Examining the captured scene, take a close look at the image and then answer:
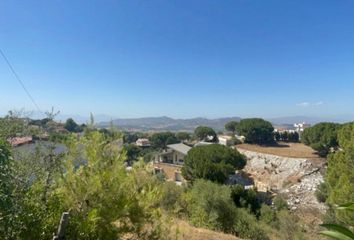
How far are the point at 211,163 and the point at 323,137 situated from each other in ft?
78.5

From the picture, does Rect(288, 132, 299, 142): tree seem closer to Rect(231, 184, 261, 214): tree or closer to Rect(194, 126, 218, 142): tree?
Rect(194, 126, 218, 142): tree

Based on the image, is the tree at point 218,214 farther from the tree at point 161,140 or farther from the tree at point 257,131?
the tree at point 161,140

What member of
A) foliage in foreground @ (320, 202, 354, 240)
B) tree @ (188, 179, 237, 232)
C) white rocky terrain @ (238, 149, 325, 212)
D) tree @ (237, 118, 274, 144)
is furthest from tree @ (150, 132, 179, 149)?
foliage in foreground @ (320, 202, 354, 240)

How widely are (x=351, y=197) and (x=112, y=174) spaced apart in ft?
30.6

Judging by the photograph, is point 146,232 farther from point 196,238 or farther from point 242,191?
point 242,191

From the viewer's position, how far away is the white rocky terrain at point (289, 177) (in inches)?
1337

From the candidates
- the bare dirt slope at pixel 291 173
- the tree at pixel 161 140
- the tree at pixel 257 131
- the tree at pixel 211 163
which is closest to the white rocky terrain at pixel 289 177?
the bare dirt slope at pixel 291 173

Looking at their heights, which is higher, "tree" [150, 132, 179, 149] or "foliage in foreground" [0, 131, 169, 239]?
"foliage in foreground" [0, 131, 169, 239]

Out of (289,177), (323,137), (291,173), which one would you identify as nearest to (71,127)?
(289,177)

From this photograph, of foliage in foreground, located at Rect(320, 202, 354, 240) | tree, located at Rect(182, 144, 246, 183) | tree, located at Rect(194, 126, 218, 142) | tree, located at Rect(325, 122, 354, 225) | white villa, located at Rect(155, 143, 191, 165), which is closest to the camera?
foliage in foreground, located at Rect(320, 202, 354, 240)

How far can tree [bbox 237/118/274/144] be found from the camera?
59.1 meters

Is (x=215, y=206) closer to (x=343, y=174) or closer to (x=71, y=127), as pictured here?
(x=343, y=174)

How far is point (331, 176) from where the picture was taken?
13391 millimetres

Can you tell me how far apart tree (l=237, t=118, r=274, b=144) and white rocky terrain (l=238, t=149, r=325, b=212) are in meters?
6.58
